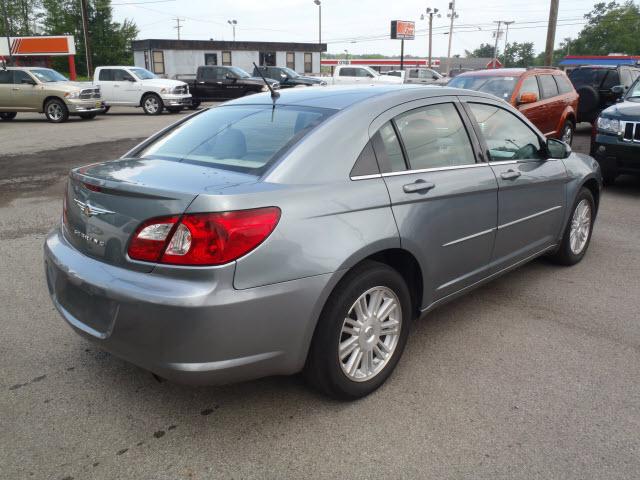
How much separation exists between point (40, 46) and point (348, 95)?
44.8 m

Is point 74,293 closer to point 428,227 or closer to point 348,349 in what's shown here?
point 348,349

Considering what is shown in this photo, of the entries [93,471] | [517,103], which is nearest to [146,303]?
[93,471]

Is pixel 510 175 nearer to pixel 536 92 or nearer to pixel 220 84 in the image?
pixel 536 92

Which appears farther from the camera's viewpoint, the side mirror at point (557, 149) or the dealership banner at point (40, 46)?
the dealership banner at point (40, 46)

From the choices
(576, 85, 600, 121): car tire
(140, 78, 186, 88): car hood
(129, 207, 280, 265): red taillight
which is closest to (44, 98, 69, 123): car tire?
(140, 78, 186, 88): car hood

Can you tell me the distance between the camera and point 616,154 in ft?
25.8

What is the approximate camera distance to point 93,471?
2.46 metres

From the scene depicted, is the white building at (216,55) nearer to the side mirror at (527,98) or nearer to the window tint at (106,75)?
the window tint at (106,75)

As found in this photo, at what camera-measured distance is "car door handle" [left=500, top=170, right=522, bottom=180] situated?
387cm

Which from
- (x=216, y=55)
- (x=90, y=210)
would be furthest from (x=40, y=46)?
(x=90, y=210)

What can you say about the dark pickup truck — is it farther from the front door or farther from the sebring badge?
the sebring badge

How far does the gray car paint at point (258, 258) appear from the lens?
2424mm

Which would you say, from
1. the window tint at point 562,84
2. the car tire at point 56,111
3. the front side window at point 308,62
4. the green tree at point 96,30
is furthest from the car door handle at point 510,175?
the green tree at point 96,30

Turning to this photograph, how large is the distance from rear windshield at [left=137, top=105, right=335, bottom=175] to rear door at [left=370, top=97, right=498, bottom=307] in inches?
18.1
